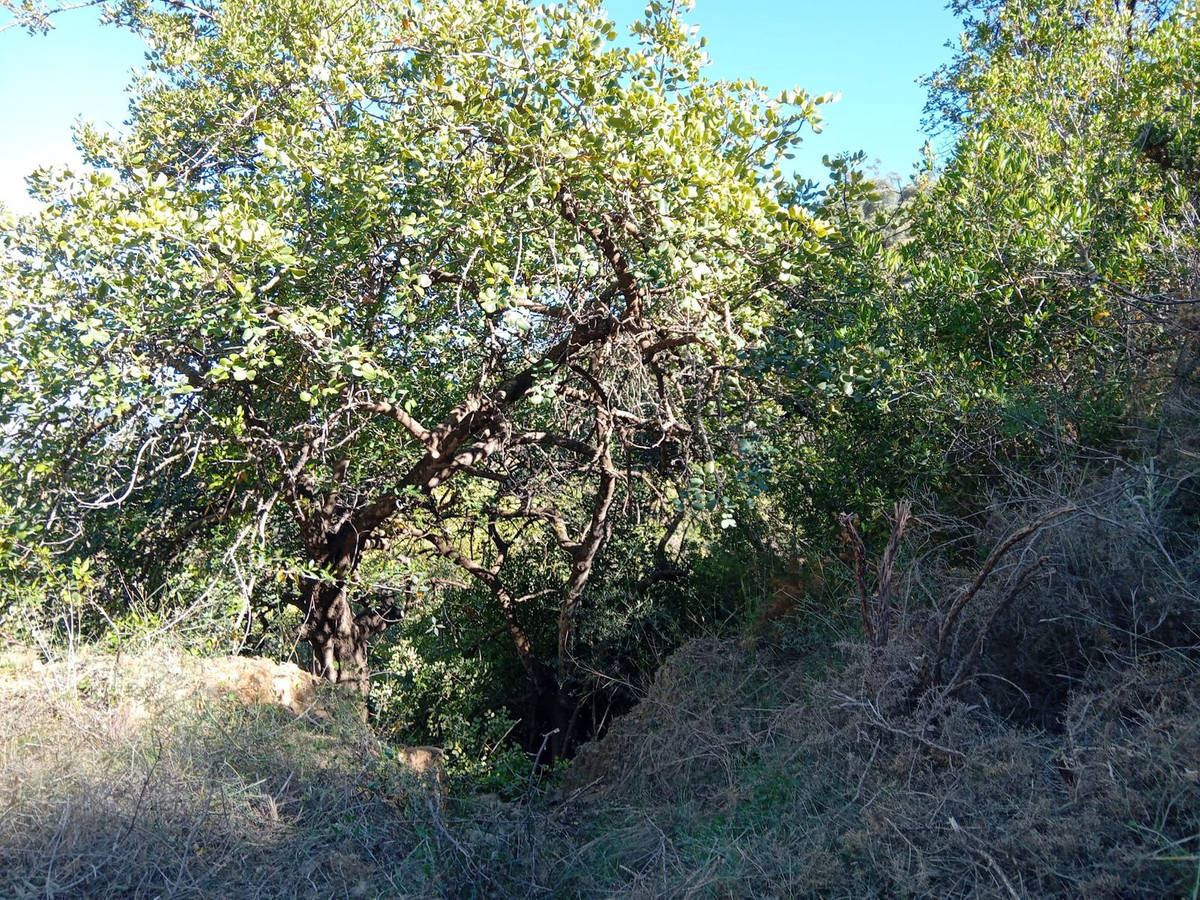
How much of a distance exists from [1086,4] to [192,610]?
9.37m

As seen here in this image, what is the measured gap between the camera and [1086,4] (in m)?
8.38

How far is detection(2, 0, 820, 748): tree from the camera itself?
495cm

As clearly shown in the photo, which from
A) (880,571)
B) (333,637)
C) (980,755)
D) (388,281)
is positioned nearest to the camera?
(980,755)

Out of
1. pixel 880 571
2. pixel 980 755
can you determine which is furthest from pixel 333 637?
pixel 980 755

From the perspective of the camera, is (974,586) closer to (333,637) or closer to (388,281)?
(388,281)

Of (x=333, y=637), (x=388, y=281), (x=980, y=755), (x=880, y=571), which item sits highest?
(x=388, y=281)

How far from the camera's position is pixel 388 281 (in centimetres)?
580

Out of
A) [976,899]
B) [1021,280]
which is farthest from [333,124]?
[976,899]

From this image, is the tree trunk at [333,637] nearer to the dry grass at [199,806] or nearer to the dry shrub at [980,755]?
the dry grass at [199,806]

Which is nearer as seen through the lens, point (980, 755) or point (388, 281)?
point (980, 755)

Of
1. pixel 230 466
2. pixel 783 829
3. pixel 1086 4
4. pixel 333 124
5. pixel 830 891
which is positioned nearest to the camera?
pixel 830 891

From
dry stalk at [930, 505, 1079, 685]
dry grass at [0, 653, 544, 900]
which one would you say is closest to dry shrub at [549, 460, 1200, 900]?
dry stalk at [930, 505, 1079, 685]

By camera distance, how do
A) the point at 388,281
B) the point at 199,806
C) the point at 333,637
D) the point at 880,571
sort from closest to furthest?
the point at 199,806 < the point at 880,571 < the point at 388,281 < the point at 333,637

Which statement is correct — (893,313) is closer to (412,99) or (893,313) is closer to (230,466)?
(412,99)
